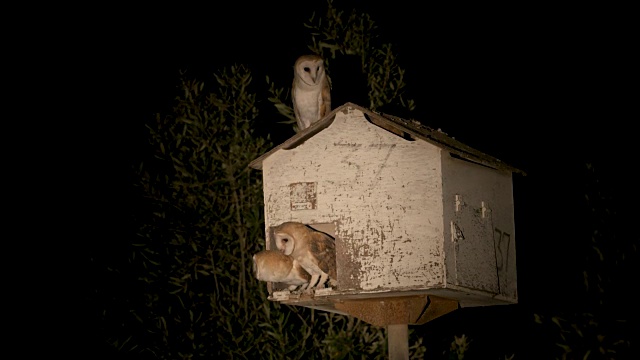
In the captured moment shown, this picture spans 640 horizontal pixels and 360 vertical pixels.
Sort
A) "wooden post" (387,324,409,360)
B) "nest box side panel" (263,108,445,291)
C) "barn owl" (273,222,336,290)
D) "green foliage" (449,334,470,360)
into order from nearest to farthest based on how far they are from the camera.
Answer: "nest box side panel" (263,108,445,291) → "barn owl" (273,222,336,290) → "wooden post" (387,324,409,360) → "green foliage" (449,334,470,360)

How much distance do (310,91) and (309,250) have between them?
1.76 meters

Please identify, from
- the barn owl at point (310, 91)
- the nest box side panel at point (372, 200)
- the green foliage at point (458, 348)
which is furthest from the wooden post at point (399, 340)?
the barn owl at point (310, 91)

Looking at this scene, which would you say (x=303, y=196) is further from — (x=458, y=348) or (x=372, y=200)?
(x=458, y=348)

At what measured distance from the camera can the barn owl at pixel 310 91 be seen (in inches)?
292

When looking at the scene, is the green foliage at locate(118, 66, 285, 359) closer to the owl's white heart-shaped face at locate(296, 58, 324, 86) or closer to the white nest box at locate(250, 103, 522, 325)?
the owl's white heart-shaped face at locate(296, 58, 324, 86)

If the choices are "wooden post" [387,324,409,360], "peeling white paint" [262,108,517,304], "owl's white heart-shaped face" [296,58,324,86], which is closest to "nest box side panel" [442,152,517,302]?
"peeling white paint" [262,108,517,304]

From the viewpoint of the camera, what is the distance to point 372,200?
5.88 m

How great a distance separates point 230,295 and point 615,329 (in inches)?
92.5

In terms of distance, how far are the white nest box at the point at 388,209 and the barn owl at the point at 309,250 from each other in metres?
0.07

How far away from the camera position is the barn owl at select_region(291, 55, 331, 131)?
7.42 meters

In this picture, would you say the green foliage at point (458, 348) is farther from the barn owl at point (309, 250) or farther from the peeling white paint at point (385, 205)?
the barn owl at point (309, 250)

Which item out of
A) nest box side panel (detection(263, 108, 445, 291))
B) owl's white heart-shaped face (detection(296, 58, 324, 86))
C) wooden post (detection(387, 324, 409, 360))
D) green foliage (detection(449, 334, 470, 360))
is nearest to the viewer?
nest box side panel (detection(263, 108, 445, 291))

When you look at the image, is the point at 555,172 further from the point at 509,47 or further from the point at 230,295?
the point at 230,295

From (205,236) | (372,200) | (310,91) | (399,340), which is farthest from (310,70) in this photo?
(399,340)
